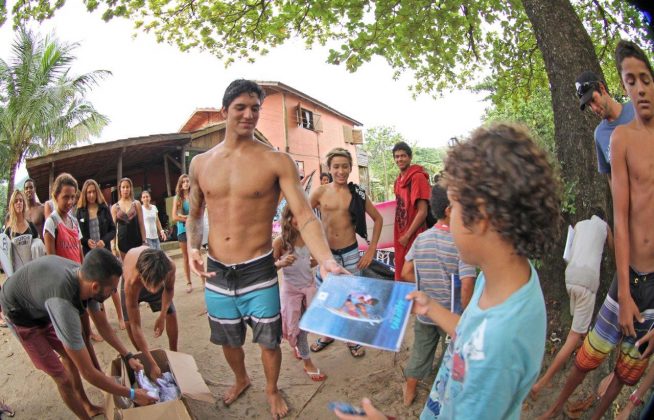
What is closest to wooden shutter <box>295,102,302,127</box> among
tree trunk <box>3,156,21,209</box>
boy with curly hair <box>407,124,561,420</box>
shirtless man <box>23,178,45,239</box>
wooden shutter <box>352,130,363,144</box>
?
wooden shutter <box>352,130,363,144</box>

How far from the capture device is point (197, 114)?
747 inches

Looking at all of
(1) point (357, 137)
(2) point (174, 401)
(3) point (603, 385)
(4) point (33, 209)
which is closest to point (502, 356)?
(3) point (603, 385)

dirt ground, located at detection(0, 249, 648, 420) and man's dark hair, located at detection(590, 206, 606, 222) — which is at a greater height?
man's dark hair, located at detection(590, 206, 606, 222)

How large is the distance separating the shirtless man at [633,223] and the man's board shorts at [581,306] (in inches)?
11.9

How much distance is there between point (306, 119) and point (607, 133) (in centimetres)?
1850

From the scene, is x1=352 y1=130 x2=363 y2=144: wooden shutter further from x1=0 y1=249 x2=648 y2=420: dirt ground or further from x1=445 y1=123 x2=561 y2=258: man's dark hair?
x1=445 y1=123 x2=561 y2=258: man's dark hair

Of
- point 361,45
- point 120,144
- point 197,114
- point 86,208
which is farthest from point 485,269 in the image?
point 197,114

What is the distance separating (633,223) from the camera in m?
1.95

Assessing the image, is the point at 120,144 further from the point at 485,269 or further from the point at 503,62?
the point at 485,269

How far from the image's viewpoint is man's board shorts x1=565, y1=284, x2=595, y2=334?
229 centimetres

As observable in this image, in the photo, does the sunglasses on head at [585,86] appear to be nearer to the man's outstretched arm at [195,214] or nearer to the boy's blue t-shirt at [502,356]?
the boy's blue t-shirt at [502,356]

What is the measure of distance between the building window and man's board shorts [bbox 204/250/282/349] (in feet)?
56.6

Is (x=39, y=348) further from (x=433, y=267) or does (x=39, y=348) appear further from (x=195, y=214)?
(x=433, y=267)

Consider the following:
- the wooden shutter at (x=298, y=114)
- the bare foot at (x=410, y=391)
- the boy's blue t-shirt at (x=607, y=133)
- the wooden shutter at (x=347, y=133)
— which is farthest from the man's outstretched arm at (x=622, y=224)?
the wooden shutter at (x=347, y=133)
